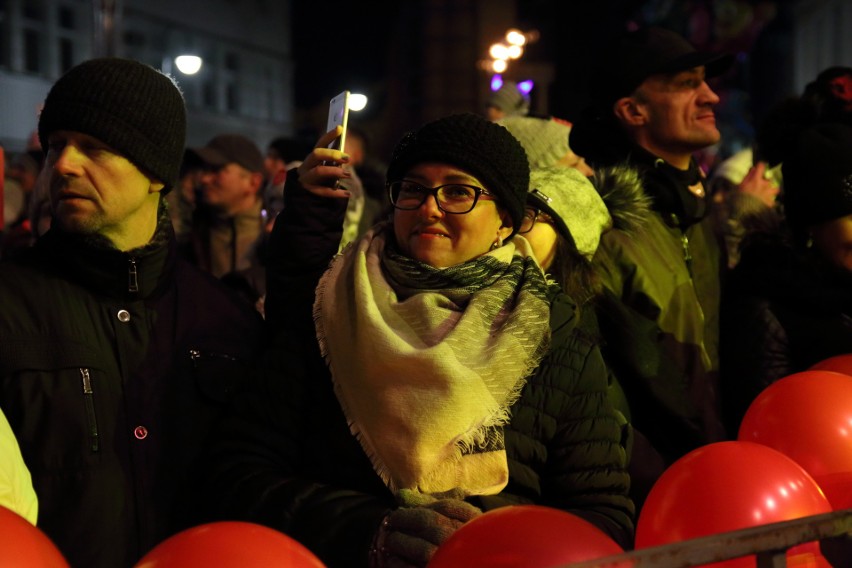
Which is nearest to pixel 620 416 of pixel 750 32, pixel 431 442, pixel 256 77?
pixel 431 442

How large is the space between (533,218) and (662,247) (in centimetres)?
75

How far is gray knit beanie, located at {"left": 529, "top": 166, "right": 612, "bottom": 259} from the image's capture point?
3.56 metres

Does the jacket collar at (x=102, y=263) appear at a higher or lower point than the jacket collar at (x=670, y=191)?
lower

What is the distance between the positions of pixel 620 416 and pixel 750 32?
27.1 meters

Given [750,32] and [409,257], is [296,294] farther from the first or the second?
[750,32]

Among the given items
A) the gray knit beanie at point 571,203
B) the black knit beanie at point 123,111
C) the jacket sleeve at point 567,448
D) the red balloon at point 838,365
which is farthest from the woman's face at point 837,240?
the black knit beanie at point 123,111

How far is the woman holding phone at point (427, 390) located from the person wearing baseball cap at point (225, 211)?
3.63 meters

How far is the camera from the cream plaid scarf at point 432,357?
8.64 feet

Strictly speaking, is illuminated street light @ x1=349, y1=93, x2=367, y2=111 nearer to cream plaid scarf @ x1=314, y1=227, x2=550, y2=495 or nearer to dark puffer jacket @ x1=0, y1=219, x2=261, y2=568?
cream plaid scarf @ x1=314, y1=227, x2=550, y2=495

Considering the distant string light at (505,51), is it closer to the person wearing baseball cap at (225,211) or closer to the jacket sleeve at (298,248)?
the person wearing baseball cap at (225,211)

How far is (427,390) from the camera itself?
2.64 metres

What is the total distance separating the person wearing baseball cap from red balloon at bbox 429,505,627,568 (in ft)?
15.1

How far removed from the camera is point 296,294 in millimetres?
3141

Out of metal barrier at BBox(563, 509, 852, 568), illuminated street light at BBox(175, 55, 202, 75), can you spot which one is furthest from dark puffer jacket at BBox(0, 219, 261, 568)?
illuminated street light at BBox(175, 55, 202, 75)
